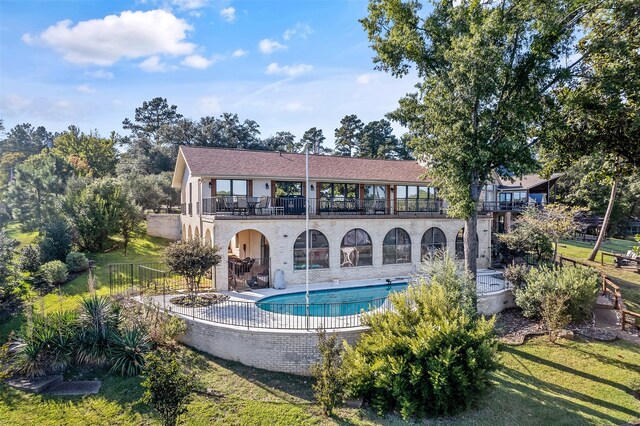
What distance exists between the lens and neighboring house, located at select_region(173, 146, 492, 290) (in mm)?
20109

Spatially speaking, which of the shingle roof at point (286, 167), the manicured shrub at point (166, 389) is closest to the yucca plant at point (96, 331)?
the manicured shrub at point (166, 389)

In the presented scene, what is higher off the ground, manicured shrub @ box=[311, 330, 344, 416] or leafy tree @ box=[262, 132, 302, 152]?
leafy tree @ box=[262, 132, 302, 152]

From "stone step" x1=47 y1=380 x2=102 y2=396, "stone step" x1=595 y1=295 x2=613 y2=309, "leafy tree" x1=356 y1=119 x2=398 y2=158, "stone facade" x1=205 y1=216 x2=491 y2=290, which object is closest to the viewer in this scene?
"stone step" x1=47 y1=380 x2=102 y2=396

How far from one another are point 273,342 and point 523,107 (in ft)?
46.1

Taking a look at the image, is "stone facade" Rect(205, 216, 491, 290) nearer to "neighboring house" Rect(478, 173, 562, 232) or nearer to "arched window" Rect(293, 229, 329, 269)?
"arched window" Rect(293, 229, 329, 269)

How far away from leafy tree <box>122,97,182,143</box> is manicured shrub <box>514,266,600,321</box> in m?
66.0

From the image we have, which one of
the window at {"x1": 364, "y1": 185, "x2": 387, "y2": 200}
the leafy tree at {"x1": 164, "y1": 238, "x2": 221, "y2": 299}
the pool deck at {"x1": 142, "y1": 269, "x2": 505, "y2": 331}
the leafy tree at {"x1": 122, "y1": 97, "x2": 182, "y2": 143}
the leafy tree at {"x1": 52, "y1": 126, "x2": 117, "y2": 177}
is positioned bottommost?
the pool deck at {"x1": 142, "y1": 269, "x2": 505, "y2": 331}

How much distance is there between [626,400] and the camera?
10562 millimetres

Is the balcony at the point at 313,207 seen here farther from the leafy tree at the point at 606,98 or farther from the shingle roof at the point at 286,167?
the leafy tree at the point at 606,98

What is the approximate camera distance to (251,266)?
20438 mm

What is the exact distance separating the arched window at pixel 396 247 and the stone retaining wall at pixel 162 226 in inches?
755

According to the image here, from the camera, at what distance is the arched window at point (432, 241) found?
2444cm

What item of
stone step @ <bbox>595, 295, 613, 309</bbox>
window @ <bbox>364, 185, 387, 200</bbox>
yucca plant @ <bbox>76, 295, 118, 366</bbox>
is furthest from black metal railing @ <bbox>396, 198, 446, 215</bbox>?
yucca plant @ <bbox>76, 295, 118, 366</bbox>

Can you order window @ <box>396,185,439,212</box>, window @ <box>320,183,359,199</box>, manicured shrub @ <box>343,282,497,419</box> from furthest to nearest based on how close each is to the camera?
window @ <box>396,185,439,212</box> < window @ <box>320,183,359,199</box> < manicured shrub @ <box>343,282,497,419</box>
